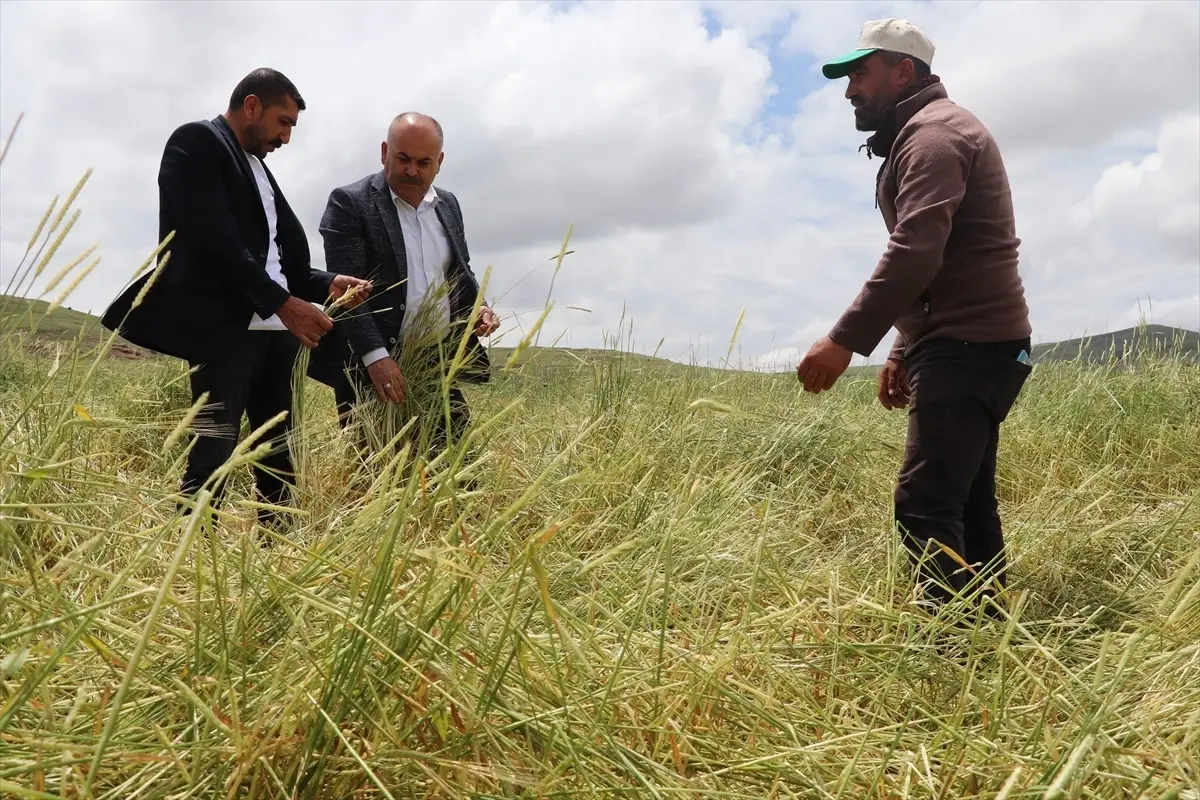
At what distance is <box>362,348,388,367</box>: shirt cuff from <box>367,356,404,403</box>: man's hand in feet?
0.03

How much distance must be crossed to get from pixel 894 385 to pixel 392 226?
1895mm

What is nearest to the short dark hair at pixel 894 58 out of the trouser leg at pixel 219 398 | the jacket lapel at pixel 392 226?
the jacket lapel at pixel 392 226

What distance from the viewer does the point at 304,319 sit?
2.87 meters

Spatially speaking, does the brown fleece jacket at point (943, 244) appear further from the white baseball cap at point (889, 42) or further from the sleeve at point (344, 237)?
the sleeve at point (344, 237)

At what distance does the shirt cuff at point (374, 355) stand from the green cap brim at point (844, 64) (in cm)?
173

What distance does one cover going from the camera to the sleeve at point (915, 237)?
2.23 m

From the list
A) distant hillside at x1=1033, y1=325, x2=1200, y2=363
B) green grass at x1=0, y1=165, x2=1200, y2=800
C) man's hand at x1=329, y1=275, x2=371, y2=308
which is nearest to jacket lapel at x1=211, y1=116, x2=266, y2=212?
man's hand at x1=329, y1=275, x2=371, y2=308

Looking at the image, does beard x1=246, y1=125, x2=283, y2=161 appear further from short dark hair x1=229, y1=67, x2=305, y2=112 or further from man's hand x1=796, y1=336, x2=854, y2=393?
man's hand x1=796, y1=336, x2=854, y2=393

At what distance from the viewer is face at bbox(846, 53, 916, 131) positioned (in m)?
2.55

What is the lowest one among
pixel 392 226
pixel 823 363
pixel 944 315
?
pixel 823 363

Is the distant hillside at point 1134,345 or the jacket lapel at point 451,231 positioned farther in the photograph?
the distant hillside at point 1134,345

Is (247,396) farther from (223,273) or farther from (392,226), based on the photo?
(392,226)

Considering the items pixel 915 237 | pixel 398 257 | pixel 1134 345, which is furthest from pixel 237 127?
pixel 1134 345

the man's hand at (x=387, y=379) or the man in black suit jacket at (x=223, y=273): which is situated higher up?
the man in black suit jacket at (x=223, y=273)
